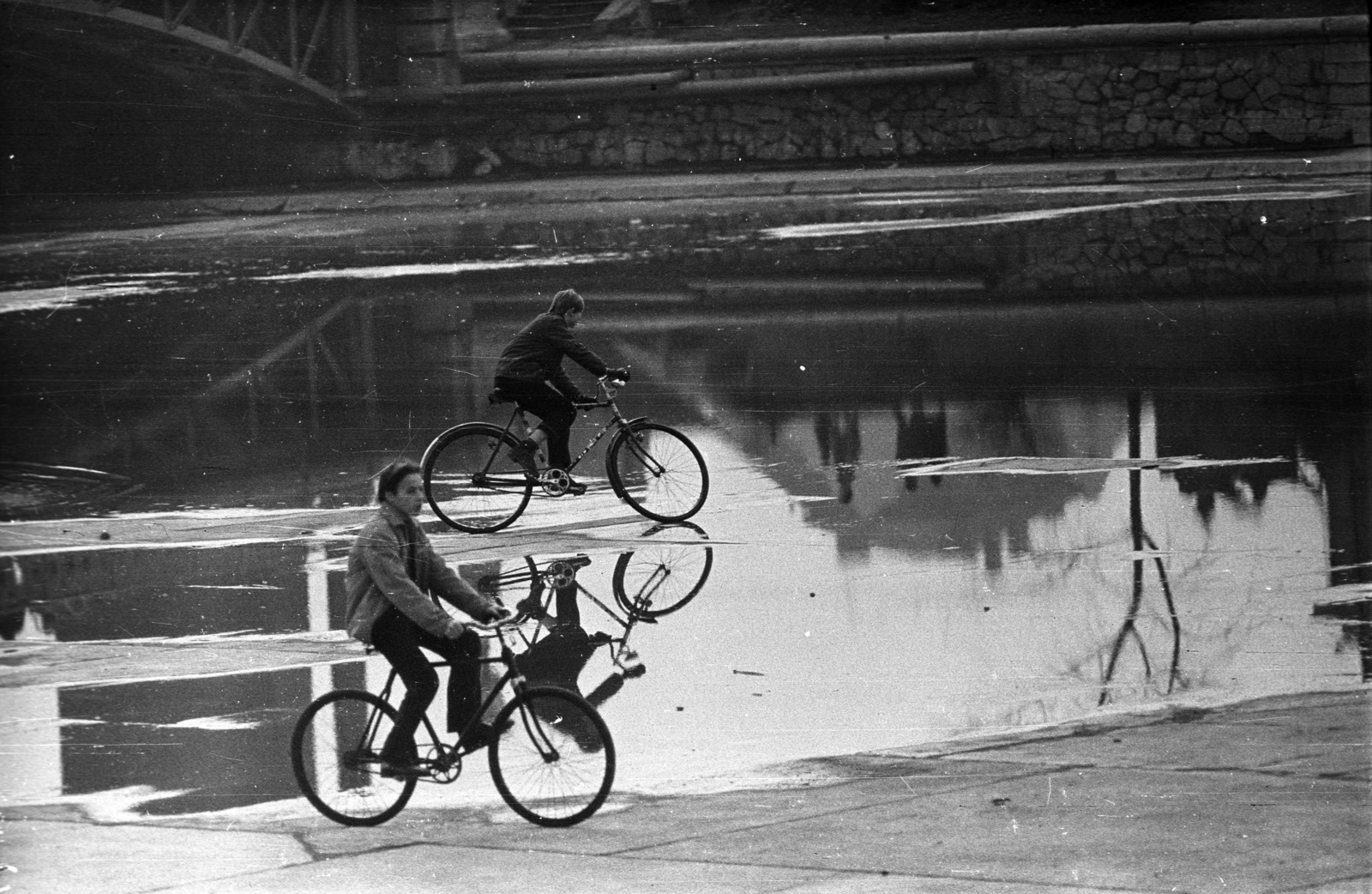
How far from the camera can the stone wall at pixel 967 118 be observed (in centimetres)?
1758

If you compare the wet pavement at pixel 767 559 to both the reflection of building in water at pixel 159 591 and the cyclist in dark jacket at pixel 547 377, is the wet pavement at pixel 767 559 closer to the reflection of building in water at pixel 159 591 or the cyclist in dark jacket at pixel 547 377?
the reflection of building in water at pixel 159 591

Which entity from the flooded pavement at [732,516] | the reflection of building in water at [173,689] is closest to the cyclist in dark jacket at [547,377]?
the flooded pavement at [732,516]

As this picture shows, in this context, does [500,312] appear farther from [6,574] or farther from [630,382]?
[6,574]

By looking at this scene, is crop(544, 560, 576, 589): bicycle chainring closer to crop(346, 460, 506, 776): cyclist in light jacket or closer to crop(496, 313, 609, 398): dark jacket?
crop(496, 313, 609, 398): dark jacket

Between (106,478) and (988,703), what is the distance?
22.4 ft

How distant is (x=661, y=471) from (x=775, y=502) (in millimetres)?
811

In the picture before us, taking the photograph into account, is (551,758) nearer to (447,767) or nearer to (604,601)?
(447,767)

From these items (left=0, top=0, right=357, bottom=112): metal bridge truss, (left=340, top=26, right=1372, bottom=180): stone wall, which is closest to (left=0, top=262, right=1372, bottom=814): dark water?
(left=340, top=26, right=1372, bottom=180): stone wall

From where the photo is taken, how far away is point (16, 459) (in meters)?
11.7

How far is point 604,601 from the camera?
28.5 ft

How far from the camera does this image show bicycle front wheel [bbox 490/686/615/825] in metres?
6.23

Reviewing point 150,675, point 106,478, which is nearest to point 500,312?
point 106,478

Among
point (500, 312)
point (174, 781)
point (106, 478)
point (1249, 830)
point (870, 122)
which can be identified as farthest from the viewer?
point (870, 122)

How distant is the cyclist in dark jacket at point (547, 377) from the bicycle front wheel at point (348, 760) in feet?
12.7
